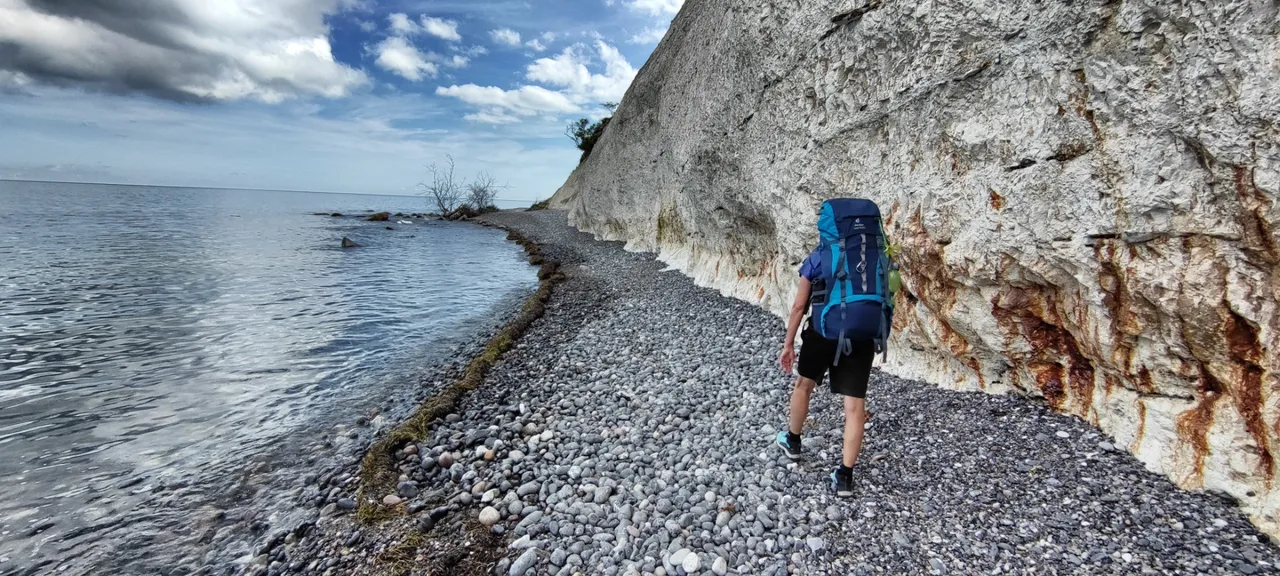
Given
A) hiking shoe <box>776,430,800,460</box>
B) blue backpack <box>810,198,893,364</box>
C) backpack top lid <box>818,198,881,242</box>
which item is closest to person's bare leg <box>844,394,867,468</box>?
blue backpack <box>810,198,893,364</box>

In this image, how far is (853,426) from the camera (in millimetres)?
4930

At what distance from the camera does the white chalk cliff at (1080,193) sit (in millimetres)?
4402

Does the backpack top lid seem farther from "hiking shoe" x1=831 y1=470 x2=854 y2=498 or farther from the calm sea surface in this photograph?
the calm sea surface

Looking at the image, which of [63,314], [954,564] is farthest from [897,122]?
[63,314]

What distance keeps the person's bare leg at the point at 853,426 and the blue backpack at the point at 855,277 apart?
1.39ft

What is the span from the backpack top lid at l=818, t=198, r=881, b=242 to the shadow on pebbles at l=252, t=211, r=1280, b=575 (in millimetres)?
2474

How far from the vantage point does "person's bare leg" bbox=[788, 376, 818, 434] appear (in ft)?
17.6

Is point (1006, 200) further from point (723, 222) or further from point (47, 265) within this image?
point (47, 265)

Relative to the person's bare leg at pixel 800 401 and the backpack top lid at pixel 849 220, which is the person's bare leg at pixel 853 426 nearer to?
the person's bare leg at pixel 800 401

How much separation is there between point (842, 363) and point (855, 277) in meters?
0.79

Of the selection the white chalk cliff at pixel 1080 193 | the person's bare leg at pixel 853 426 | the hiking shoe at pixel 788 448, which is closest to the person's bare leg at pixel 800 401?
the hiking shoe at pixel 788 448

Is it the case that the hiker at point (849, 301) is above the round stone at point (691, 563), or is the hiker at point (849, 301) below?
above

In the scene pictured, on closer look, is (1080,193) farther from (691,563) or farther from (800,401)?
(691,563)

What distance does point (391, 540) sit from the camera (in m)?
5.25
